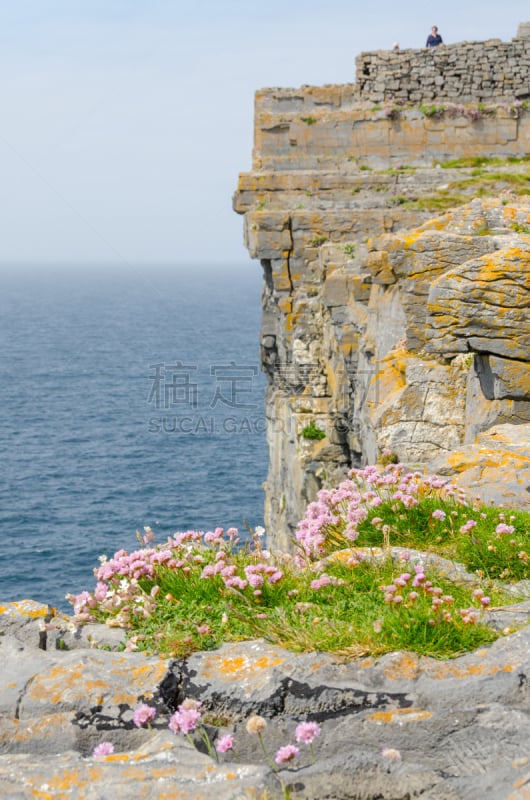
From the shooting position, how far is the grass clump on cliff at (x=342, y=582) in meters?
6.02

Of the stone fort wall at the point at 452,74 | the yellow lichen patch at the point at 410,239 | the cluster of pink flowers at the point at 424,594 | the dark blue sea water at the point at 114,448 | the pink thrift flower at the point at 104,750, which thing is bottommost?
the dark blue sea water at the point at 114,448

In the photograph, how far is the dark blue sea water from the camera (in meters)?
41.3

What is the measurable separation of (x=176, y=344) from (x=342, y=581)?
107691mm

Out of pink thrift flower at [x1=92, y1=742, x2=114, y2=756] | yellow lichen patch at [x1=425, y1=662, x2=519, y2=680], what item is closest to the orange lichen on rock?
yellow lichen patch at [x1=425, y1=662, x2=519, y2=680]

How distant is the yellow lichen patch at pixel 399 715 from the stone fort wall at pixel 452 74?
24.6m

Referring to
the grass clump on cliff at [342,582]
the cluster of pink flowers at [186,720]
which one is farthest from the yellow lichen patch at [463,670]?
the cluster of pink flowers at [186,720]

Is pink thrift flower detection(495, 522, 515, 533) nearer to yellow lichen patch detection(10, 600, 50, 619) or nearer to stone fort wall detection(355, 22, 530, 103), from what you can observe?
yellow lichen patch detection(10, 600, 50, 619)

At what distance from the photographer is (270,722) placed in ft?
17.9

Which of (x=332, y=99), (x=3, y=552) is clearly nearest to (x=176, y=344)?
(x=3, y=552)

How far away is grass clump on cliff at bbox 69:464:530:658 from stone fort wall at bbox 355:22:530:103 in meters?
21.3

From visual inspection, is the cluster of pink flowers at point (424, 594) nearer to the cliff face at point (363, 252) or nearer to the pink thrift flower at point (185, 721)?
the pink thrift flower at point (185, 721)

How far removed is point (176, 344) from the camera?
114 meters

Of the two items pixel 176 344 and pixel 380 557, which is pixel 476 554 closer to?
pixel 380 557

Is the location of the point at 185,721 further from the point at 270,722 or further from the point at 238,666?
the point at 238,666
